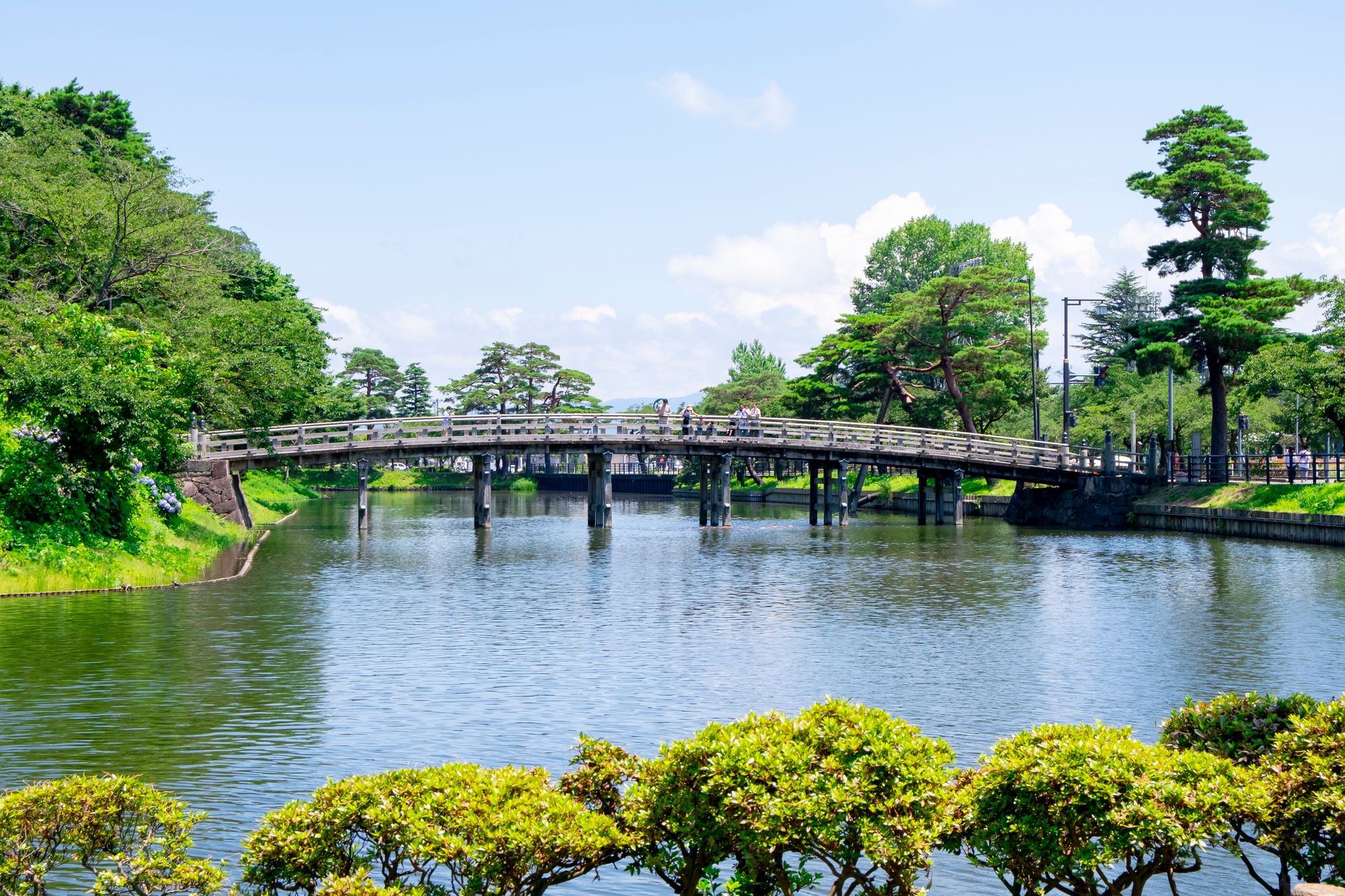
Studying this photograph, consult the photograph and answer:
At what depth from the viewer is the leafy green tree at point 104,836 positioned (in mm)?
7730

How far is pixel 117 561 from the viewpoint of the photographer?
29.6 m

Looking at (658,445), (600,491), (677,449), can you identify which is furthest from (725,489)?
(600,491)

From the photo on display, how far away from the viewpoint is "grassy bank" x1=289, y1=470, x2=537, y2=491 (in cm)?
10894

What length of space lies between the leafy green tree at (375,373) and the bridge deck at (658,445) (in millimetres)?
65592

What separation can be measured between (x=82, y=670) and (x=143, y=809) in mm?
12176

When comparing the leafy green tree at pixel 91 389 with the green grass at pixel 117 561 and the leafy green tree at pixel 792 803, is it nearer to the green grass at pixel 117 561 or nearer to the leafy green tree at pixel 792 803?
the green grass at pixel 117 561

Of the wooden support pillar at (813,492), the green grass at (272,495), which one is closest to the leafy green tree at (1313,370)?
the wooden support pillar at (813,492)

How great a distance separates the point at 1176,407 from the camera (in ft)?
228

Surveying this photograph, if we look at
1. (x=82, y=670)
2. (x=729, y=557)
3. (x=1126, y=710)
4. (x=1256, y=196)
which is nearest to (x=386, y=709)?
(x=82, y=670)

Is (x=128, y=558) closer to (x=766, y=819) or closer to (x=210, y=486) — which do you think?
(x=210, y=486)

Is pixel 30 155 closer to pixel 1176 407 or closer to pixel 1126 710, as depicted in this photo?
pixel 1126 710

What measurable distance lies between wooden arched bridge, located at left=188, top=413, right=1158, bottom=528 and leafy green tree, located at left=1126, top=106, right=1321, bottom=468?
19.7ft

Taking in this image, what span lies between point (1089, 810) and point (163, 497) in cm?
3225

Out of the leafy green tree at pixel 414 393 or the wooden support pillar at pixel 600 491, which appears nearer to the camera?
the wooden support pillar at pixel 600 491
